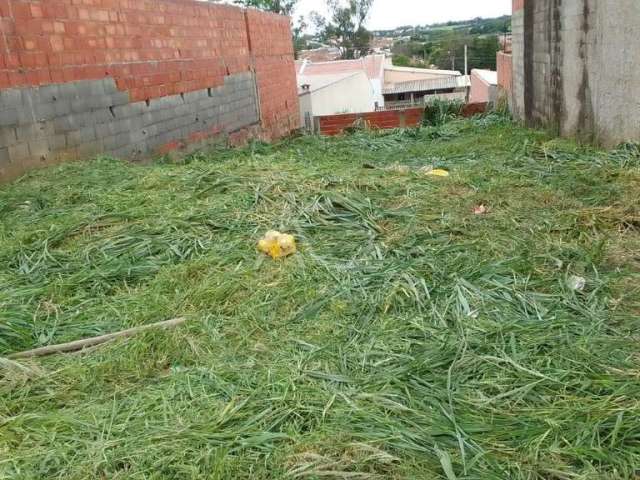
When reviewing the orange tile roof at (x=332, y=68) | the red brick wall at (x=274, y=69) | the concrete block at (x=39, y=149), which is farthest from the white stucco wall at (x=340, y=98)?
the concrete block at (x=39, y=149)

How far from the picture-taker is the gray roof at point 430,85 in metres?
31.0

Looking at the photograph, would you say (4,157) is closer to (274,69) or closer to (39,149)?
(39,149)

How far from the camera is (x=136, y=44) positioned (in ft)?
25.6

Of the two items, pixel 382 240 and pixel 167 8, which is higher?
pixel 167 8

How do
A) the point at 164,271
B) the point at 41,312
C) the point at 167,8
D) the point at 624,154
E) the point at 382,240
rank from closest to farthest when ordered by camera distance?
the point at 41,312
the point at 164,271
the point at 382,240
the point at 624,154
the point at 167,8

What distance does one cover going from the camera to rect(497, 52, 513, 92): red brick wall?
469 inches

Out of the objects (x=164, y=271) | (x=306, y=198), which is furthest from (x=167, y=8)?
(x=164, y=271)

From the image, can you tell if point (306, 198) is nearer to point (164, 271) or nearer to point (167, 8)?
point (164, 271)

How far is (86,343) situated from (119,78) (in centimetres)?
532

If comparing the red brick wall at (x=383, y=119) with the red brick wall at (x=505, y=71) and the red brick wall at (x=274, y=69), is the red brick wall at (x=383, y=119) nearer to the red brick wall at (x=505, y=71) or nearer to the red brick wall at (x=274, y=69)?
the red brick wall at (x=505, y=71)

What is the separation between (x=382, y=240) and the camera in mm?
4070

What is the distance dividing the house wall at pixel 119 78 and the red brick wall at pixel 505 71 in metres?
5.59

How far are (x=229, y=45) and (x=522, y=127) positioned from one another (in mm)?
5906

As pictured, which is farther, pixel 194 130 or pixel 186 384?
pixel 194 130
